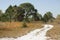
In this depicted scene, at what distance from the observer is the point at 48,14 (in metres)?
127

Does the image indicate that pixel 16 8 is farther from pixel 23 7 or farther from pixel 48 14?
pixel 48 14

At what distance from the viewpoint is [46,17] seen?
121938 millimetres

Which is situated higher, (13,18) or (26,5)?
(26,5)

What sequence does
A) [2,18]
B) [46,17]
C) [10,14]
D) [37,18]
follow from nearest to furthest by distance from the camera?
[2,18] < [10,14] < [37,18] < [46,17]

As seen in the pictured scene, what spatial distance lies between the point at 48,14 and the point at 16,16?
34.9 m

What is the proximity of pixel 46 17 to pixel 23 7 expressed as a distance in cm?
2568

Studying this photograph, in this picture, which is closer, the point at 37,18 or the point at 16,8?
the point at 16,8

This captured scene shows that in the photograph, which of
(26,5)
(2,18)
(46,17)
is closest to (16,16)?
(26,5)

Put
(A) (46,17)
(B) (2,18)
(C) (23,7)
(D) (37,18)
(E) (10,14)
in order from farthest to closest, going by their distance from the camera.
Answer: (A) (46,17)
(D) (37,18)
(C) (23,7)
(E) (10,14)
(B) (2,18)

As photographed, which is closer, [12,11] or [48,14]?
[12,11]

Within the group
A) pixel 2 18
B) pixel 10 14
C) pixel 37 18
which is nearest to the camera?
pixel 2 18

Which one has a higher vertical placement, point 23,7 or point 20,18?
point 23,7

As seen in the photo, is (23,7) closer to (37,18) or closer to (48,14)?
(37,18)

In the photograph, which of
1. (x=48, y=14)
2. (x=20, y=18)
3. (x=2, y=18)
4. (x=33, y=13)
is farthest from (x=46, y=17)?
(x=2, y=18)
